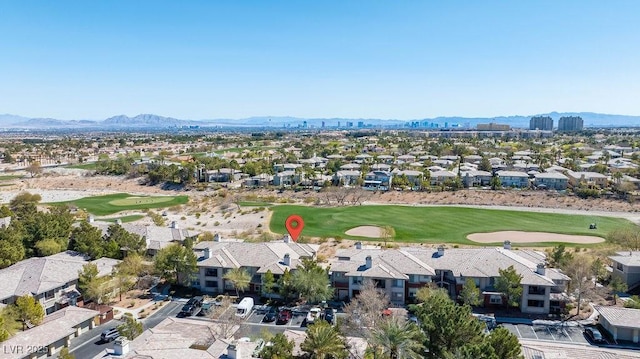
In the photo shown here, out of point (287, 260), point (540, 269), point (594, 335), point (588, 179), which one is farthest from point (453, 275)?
point (588, 179)

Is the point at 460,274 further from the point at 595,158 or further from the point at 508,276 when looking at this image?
the point at 595,158

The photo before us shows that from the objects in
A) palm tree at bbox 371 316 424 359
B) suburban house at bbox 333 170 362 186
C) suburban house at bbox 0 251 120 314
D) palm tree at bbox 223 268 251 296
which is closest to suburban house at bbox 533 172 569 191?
suburban house at bbox 333 170 362 186

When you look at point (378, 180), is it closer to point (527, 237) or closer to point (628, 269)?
point (527, 237)

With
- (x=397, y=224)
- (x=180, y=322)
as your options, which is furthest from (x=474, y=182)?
(x=180, y=322)

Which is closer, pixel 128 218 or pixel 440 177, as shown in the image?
pixel 128 218

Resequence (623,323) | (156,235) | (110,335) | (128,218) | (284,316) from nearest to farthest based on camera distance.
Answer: (623,323) → (110,335) → (284,316) → (156,235) → (128,218)

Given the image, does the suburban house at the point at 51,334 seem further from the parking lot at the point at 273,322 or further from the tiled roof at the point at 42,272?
the parking lot at the point at 273,322

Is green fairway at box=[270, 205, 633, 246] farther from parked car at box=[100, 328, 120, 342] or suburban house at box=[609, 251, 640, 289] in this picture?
parked car at box=[100, 328, 120, 342]
